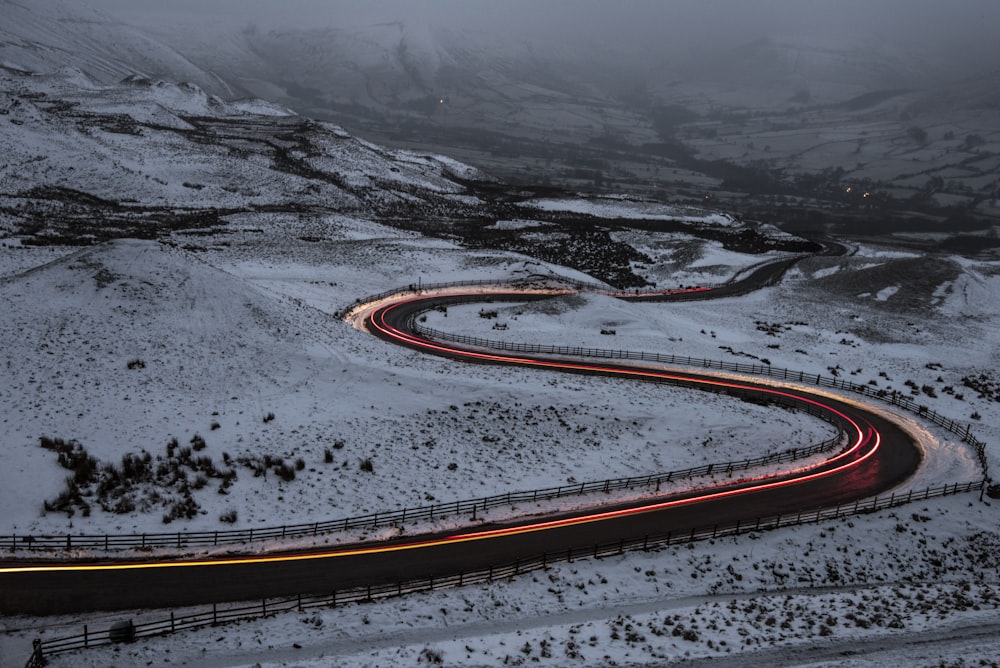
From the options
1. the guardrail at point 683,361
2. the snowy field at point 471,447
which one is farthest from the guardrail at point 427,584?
the guardrail at point 683,361

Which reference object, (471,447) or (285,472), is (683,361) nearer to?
(471,447)

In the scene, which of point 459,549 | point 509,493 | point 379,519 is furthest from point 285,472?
point 509,493

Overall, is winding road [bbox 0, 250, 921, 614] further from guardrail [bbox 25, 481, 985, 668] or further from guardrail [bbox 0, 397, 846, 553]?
guardrail [bbox 0, 397, 846, 553]

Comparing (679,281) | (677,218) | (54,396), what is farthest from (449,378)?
(677,218)

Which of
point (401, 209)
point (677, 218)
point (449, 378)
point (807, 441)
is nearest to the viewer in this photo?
point (807, 441)

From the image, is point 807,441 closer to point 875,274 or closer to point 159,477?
point 159,477

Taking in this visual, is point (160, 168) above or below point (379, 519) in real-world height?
above

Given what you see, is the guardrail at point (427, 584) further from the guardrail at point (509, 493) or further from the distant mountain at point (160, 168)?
the distant mountain at point (160, 168)
